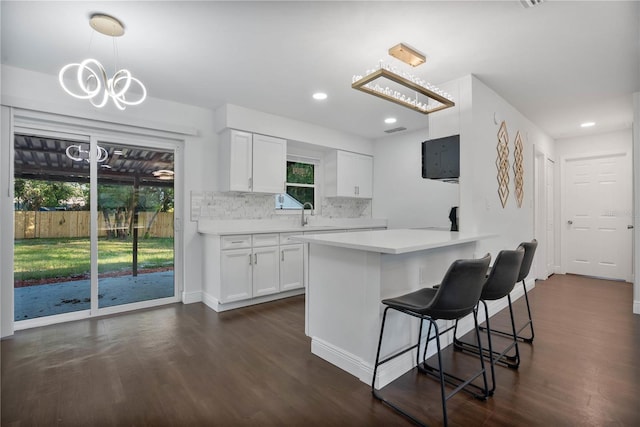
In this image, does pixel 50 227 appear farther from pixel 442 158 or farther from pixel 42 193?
pixel 442 158

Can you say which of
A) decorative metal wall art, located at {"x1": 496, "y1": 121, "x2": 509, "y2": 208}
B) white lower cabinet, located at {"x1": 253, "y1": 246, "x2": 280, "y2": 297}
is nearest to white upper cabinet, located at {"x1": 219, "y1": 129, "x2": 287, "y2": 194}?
white lower cabinet, located at {"x1": 253, "y1": 246, "x2": 280, "y2": 297}

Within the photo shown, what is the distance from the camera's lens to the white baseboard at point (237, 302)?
11.7 ft

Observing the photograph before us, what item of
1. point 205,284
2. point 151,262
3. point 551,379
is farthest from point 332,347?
point 151,262

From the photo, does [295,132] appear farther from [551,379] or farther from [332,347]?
[551,379]

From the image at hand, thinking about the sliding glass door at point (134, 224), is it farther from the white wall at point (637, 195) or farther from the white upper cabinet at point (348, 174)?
the white wall at point (637, 195)

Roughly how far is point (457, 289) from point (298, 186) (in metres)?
3.75

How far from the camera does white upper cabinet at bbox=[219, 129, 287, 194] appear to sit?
12.9ft

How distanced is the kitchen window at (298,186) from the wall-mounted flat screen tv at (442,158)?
7.64 ft

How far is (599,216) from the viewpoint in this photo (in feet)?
17.2

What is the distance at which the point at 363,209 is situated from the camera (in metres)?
5.90

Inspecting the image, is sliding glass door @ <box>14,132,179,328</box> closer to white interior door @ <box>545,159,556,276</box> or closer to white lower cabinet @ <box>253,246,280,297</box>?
white lower cabinet @ <box>253,246,280,297</box>

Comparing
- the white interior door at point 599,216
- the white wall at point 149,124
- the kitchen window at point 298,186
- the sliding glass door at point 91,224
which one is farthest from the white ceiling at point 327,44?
the white interior door at point 599,216

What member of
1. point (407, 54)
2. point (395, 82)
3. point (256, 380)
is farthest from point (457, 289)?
point (407, 54)

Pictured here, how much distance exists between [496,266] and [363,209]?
12.7ft
